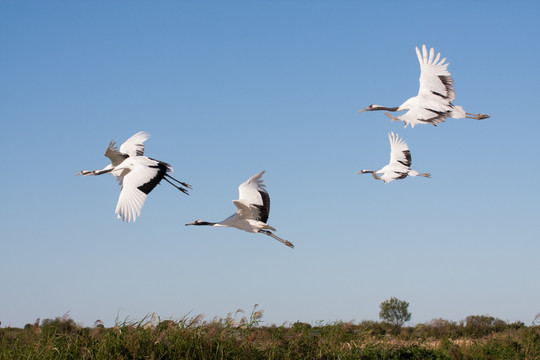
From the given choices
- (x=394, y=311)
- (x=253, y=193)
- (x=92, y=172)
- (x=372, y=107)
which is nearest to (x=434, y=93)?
(x=372, y=107)

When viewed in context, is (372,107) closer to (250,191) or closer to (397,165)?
(397,165)

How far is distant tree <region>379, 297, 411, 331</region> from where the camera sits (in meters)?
33.1

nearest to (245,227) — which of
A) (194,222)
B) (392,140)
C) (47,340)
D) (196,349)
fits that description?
(194,222)

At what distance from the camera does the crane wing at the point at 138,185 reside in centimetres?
1223

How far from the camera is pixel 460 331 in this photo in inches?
974

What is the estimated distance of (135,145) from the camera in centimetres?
1673

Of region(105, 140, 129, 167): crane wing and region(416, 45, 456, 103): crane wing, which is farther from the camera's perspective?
region(105, 140, 129, 167): crane wing

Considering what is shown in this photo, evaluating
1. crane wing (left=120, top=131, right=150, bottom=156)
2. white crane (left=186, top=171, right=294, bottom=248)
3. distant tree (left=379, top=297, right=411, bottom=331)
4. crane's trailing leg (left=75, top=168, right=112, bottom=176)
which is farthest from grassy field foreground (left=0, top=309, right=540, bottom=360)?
distant tree (left=379, top=297, right=411, bottom=331)

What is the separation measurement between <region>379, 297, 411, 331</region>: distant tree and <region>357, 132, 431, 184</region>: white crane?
14950 millimetres

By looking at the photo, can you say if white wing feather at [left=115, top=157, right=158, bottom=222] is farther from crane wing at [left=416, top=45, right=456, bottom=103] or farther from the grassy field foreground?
crane wing at [left=416, top=45, right=456, bottom=103]

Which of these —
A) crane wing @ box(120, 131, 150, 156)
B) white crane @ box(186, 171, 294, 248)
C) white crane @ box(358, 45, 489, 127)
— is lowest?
white crane @ box(186, 171, 294, 248)

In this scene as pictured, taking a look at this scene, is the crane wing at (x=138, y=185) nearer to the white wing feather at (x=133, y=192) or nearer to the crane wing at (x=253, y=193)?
the white wing feather at (x=133, y=192)

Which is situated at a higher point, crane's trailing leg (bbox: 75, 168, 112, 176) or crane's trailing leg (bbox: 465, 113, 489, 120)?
crane's trailing leg (bbox: 465, 113, 489, 120)

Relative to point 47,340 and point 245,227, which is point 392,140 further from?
point 47,340
